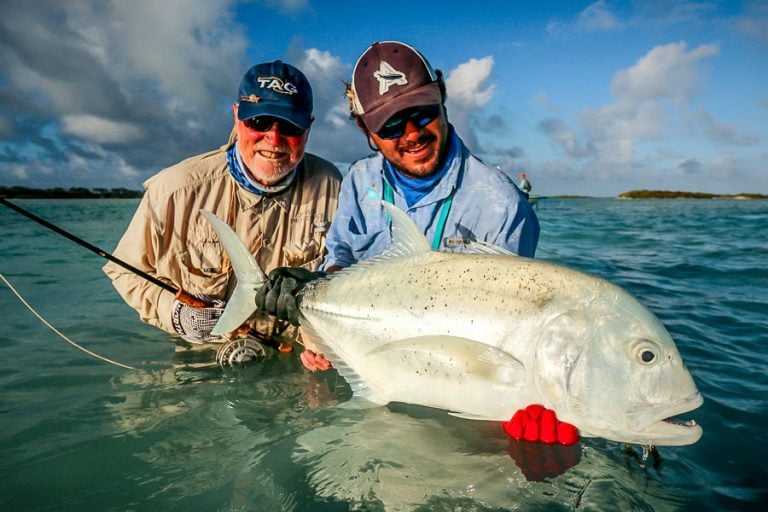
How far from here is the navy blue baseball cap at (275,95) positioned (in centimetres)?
376

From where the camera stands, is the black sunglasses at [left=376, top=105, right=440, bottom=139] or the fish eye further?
the black sunglasses at [left=376, top=105, right=440, bottom=139]

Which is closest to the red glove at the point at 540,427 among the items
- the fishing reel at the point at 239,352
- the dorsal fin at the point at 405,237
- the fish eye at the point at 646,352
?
the fish eye at the point at 646,352

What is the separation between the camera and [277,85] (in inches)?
151

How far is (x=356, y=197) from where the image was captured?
370cm

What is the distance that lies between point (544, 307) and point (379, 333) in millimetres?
830

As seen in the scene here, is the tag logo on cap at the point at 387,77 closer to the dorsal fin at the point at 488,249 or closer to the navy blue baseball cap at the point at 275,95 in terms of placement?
the navy blue baseball cap at the point at 275,95

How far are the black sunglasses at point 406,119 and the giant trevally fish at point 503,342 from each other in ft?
2.83

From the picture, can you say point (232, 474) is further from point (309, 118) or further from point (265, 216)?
point (309, 118)

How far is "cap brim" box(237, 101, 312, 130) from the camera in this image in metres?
3.73

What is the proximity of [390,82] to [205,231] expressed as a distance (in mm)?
2090

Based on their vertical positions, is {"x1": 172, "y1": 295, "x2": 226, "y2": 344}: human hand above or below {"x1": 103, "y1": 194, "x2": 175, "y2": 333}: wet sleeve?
below

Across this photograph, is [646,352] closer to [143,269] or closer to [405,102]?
[405,102]

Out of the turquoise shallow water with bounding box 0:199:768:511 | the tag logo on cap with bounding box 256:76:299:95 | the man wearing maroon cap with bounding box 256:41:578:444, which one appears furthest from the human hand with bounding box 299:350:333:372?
the tag logo on cap with bounding box 256:76:299:95

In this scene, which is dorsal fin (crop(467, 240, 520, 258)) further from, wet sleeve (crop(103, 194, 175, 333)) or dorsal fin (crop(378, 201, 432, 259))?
wet sleeve (crop(103, 194, 175, 333))
